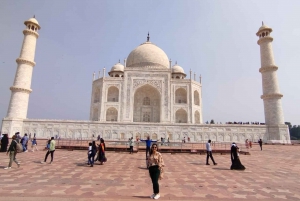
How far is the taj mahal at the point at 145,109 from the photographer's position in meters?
20.8

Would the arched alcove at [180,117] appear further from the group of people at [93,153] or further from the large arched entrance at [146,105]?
the group of people at [93,153]

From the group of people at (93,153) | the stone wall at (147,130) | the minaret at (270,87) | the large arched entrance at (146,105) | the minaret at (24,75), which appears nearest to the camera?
the group of people at (93,153)

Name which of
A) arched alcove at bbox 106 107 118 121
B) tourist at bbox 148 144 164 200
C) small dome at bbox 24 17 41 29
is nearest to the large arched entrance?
arched alcove at bbox 106 107 118 121

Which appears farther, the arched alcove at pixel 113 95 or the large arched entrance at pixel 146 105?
the arched alcove at pixel 113 95

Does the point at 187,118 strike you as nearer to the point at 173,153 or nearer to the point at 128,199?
the point at 173,153

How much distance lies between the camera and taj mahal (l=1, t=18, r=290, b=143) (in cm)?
2080

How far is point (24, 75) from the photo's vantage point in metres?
21.2

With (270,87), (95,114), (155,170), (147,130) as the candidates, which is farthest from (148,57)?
(155,170)

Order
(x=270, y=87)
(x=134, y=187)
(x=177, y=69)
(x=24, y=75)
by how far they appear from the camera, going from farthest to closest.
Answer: (x=177, y=69)
(x=270, y=87)
(x=24, y=75)
(x=134, y=187)

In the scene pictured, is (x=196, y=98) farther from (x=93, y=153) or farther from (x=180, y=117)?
(x=93, y=153)

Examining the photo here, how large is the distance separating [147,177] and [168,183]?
30.8 inches

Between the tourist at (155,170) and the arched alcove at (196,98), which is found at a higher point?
the arched alcove at (196,98)

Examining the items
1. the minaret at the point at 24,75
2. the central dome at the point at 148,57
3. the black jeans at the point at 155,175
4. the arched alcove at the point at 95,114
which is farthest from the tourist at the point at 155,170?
the central dome at the point at 148,57

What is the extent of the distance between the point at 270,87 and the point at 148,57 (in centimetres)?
1778
